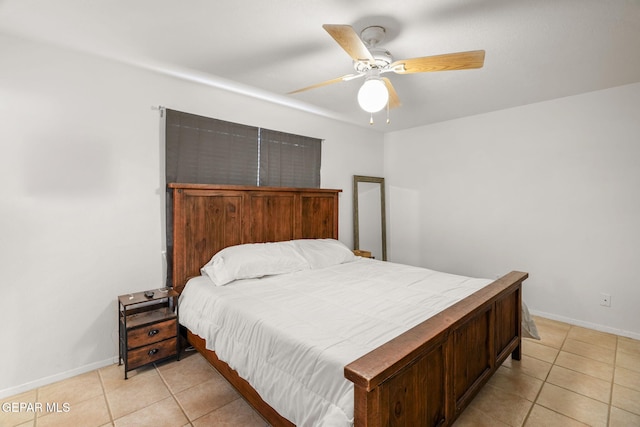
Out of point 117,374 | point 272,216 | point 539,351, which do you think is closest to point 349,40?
point 272,216

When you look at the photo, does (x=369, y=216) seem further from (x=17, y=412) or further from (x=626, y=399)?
(x=17, y=412)

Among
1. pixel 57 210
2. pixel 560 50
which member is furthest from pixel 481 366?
pixel 57 210

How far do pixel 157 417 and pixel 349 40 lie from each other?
2540 mm

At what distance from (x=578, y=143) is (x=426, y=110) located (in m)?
1.65

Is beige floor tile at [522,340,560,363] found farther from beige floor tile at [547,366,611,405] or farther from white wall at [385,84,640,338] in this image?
white wall at [385,84,640,338]

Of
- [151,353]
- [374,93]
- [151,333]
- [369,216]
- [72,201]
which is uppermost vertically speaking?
[374,93]

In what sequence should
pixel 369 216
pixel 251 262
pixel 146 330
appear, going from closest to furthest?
pixel 146 330 < pixel 251 262 < pixel 369 216

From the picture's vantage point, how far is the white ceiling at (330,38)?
5.76ft

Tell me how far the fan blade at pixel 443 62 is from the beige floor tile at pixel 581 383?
7.79 feet

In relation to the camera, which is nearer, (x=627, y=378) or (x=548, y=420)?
(x=548, y=420)

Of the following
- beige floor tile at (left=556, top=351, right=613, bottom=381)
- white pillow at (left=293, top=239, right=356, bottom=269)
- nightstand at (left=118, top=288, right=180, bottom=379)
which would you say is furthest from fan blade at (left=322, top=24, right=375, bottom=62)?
beige floor tile at (left=556, top=351, right=613, bottom=381)

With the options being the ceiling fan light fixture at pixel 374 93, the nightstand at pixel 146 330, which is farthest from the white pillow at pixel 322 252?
the ceiling fan light fixture at pixel 374 93

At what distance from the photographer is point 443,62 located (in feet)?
5.95

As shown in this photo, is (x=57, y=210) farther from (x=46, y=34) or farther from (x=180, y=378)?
(x=180, y=378)
